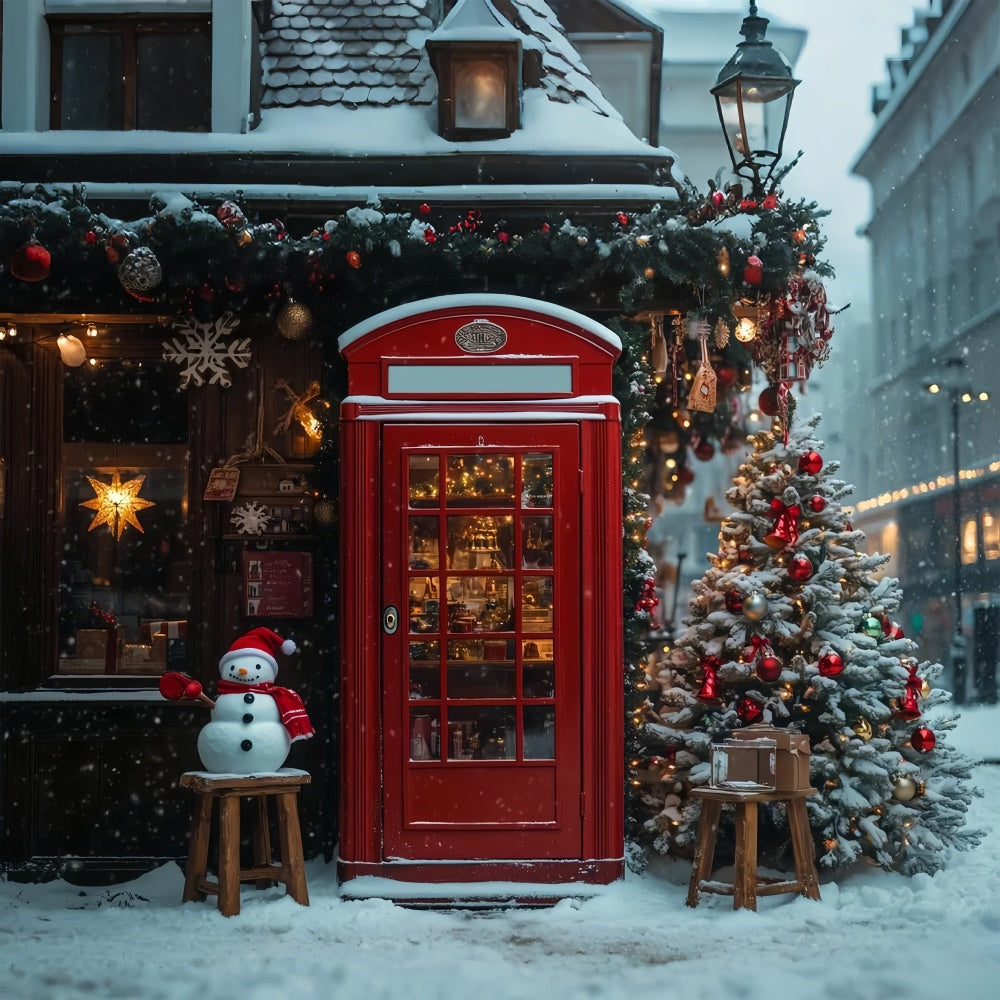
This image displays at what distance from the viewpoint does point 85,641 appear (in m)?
9.33

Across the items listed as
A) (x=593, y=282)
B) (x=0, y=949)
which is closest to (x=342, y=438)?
(x=593, y=282)

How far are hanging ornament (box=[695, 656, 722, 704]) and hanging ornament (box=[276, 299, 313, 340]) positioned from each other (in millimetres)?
3250

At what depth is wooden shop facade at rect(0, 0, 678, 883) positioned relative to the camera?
836cm

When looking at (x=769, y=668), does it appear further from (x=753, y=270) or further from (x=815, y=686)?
(x=753, y=270)

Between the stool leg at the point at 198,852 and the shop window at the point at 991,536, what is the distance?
1212 inches

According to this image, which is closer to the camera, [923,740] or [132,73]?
[923,740]

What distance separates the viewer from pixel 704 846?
323 inches

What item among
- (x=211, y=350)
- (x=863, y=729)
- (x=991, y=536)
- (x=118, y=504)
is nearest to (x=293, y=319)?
(x=211, y=350)

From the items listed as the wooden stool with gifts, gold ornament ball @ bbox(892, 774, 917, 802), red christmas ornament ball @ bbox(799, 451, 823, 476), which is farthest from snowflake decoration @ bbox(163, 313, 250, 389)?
gold ornament ball @ bbox(892, 774, 917, 802)

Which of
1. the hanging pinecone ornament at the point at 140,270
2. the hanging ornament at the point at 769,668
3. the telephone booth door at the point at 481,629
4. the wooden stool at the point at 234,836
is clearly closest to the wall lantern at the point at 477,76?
the hanging pinecone ornament at the point at 140,270

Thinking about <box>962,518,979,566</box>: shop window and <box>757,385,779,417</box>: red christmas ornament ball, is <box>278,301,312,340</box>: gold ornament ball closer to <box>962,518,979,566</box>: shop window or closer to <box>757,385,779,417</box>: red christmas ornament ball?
<box>757,385,779,417</box>: red christmas ornament ball

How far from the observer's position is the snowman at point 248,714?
7.97 meters

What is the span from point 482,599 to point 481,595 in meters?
0.02

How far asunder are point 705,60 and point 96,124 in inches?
983
